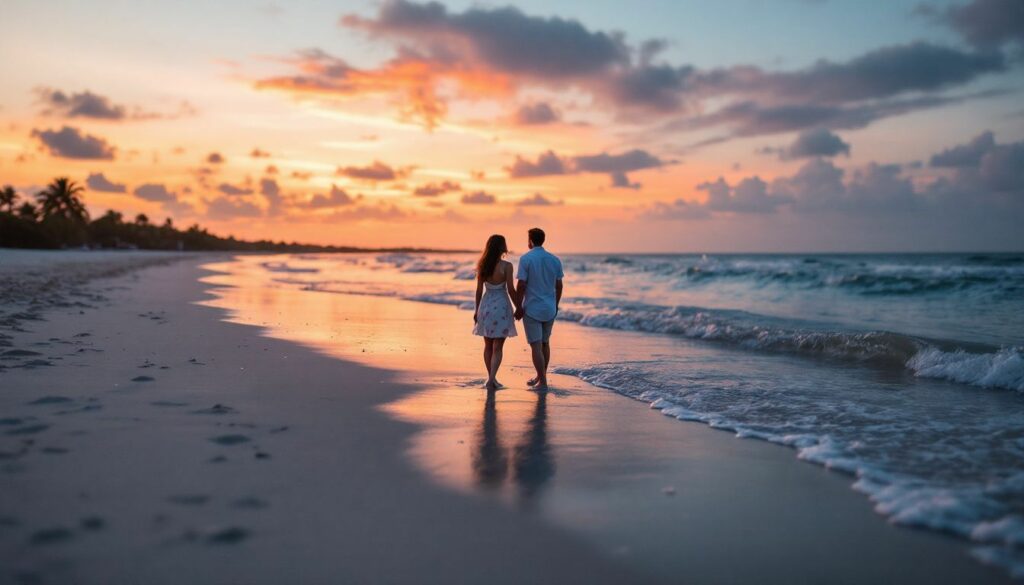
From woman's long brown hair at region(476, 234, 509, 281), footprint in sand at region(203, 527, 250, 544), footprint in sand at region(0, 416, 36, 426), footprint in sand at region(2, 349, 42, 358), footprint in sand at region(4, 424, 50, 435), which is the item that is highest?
woman's long brown hair at region(476, 234, 509, 281)

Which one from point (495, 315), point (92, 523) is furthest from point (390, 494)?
point (495, 315)

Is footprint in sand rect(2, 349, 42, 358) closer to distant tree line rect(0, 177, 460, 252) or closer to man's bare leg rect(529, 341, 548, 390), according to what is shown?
man's bare leg rect(529, 341, 548, 390)

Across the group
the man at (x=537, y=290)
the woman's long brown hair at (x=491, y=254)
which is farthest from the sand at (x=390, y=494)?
the woman's long brown hair at (x=491, y=254)

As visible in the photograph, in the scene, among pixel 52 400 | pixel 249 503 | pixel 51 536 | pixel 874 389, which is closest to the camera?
pixel 51 536

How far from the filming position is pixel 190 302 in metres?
16.9

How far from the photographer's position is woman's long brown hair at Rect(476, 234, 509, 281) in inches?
317

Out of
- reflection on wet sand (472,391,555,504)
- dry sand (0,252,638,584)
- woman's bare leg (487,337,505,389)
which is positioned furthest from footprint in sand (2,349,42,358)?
reflection on wet sand (472,391,555,504)

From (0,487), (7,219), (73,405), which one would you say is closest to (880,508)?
(0,487)

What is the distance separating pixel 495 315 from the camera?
26.9 feet

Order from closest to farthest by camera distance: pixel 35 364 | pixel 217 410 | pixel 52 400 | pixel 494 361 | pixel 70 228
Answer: pixel 52 400 → pixel 217 410 → pixel 35 364 → pixel 494 361 → pixel 70 228

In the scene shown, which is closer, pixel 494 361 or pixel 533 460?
pixel 533 460

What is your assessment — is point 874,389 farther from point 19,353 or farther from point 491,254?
point 19,353

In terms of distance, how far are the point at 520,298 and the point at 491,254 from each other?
707mm

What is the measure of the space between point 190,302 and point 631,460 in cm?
1504
